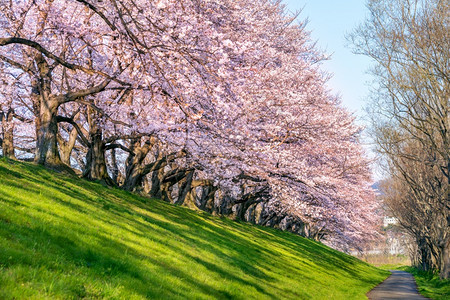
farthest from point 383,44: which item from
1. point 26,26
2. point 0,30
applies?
point 0,30

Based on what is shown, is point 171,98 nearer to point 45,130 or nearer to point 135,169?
point 45,130

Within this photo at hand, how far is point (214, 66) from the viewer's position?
15.3 meters

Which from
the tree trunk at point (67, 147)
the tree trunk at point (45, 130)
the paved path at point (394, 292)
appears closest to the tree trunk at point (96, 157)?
the tree trunk at point (67, 147)

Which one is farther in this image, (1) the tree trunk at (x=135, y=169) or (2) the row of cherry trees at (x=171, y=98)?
(1) the tree trunk at (x=135, y=169)

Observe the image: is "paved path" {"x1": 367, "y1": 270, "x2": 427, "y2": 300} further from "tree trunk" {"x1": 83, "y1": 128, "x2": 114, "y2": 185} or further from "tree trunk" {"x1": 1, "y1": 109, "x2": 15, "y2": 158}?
"tree trunk" {"x1": 1, "y1": 109, "x2": 15, "y2": 158}

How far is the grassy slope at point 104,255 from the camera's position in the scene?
6746 mm

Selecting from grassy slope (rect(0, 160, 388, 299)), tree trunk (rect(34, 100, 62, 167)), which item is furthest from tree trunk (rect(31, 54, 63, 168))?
grassy slope (rect(0, 160, 388, 299))

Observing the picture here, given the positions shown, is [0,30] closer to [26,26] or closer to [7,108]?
[26,26]

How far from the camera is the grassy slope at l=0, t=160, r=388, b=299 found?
22.1 ft

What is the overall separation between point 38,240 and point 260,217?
46.0 m

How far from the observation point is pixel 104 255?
350 inches

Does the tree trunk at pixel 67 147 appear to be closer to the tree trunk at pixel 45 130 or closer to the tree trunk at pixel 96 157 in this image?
the tree trunk at pixel 96 157

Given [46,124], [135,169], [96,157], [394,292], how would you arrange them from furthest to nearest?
[394,292] < [135,169] < [96,157] < [46,124]

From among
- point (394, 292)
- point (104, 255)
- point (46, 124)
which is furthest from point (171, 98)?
point (394, 292)
